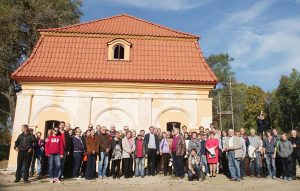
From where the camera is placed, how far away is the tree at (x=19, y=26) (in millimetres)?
22984

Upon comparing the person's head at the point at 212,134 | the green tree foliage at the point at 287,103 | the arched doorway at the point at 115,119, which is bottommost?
the person's head at the point at 212,134

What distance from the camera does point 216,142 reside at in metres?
12.8

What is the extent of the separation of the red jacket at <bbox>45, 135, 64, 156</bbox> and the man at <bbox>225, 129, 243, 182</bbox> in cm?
605

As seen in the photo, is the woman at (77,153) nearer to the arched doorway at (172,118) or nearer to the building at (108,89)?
the building at (108,89)

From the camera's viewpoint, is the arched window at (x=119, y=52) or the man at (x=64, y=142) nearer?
the man at (x=64, y=142)

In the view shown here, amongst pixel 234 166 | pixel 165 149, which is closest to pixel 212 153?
pixel 234 166

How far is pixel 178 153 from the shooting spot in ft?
41.0

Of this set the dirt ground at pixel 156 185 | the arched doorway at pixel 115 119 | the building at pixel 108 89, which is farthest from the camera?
the arched doorway at pixel 115 119

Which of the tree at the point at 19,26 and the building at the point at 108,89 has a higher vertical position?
the tree at the point at 19,26

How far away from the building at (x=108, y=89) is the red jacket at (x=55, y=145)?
5384 millimetres

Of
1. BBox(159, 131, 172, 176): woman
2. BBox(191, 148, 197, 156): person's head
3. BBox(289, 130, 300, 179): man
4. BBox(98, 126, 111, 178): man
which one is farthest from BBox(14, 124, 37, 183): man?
BBox(289, 130, 300, 179): man

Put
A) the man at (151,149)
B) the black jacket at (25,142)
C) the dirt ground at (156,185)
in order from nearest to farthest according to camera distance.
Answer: the dirt ground at (156,185), the black jacket at (25,142), the man at (151,149)

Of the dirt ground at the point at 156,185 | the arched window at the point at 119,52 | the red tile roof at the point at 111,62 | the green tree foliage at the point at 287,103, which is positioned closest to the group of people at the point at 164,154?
the dirt ground at the point at 156,185

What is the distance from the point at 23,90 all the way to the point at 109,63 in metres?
4.65
